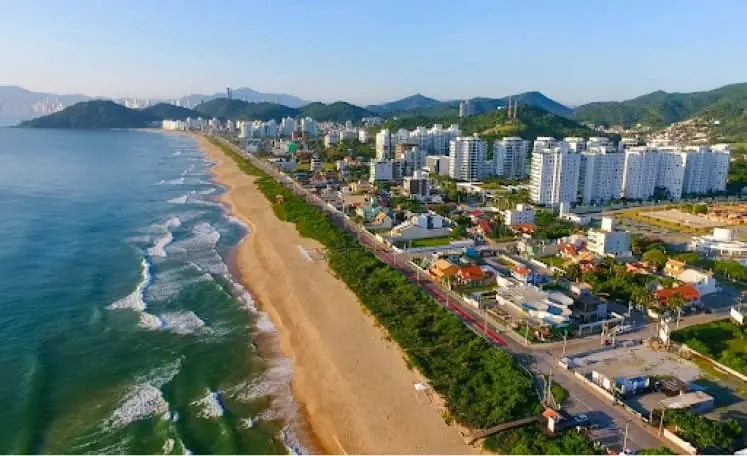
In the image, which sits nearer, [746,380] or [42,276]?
[746,380]

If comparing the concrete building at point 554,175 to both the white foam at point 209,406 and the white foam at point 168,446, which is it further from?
the white foam at point 168,446

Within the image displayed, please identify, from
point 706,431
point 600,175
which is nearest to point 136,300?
point 706,431

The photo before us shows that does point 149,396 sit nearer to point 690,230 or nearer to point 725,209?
point 690,230

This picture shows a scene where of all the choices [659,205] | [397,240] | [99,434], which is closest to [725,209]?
[659,205]

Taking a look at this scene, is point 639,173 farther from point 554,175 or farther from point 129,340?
point 129,340

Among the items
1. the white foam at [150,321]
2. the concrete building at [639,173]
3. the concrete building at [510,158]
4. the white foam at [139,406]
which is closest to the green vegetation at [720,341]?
the white foam at [139,406]

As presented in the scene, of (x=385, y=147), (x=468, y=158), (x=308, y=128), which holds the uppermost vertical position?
(x=308, y=128)
